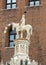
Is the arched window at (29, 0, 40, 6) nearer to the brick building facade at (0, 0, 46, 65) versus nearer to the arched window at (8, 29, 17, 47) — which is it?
the brick building facade at (0, 0, 46, 65)

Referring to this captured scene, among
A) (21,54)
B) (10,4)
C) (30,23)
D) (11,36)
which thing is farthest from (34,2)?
(21,54)

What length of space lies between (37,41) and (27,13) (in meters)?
1.82

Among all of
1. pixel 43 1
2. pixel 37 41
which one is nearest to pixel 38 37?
pixel 37 41

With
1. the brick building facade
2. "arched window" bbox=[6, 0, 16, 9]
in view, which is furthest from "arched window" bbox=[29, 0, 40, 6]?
"arched window" bbox=[6, 0, 16, 9]

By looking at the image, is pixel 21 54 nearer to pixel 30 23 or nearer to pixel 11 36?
pixel 30 23

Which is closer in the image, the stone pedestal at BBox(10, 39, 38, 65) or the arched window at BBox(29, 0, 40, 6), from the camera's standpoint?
the stone pedestal at BBox(10, 39, 38, 65)

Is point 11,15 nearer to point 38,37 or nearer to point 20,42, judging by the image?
point 38,37

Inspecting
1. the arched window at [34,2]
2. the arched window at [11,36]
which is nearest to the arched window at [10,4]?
the arched window at [34,2]

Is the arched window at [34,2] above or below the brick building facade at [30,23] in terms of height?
above

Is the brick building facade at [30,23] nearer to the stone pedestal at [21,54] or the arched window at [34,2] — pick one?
the arched window at [34,2]

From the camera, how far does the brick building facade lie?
28.7 m

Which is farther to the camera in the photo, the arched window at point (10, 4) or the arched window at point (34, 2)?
the arched window at point (10, 4)

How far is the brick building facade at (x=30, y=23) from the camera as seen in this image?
28.7m

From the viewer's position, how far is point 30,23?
2934 centimetres
